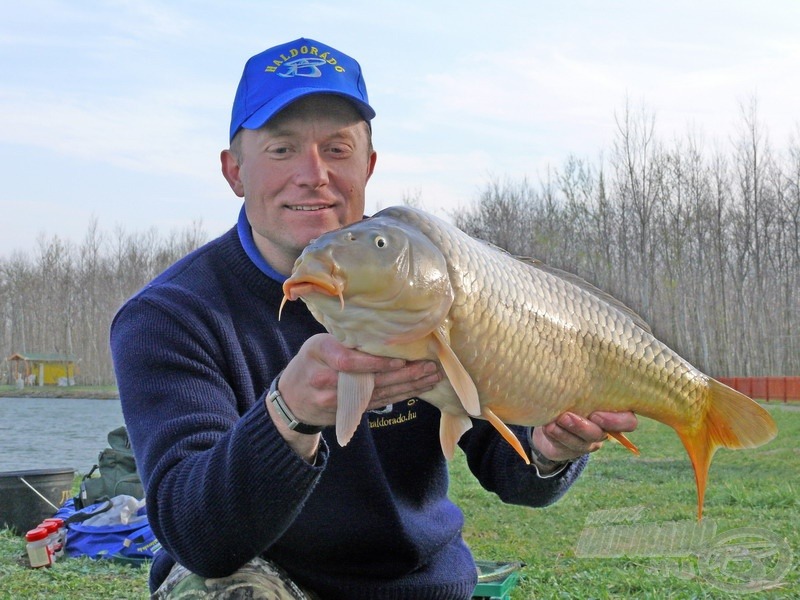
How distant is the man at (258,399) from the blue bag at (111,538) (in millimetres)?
2576

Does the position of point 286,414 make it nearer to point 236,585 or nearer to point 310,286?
point 310,286

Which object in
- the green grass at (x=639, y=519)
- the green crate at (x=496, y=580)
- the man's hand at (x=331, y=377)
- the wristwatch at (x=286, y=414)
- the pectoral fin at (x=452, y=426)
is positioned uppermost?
the man's hand at (x=331, y=377)

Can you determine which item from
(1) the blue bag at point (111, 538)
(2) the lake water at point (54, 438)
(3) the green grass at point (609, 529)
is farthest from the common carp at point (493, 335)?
(2) the lake water at point (54, 438)

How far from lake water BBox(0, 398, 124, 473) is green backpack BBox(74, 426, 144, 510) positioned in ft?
13.4

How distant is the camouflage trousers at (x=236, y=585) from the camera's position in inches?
77.9

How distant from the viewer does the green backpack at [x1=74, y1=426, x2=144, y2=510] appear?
5.71 m

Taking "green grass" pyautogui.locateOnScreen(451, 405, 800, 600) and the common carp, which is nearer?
the common carp

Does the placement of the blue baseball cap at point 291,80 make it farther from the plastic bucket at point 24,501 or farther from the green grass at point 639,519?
the plastic bucket at point 24,501

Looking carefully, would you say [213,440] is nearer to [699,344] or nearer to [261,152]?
[261,152]

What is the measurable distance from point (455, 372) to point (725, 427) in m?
0.80

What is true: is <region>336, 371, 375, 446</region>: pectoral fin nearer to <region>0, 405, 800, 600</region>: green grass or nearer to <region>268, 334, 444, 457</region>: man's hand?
<region>268, 334, 444, 457</region>: man's hand

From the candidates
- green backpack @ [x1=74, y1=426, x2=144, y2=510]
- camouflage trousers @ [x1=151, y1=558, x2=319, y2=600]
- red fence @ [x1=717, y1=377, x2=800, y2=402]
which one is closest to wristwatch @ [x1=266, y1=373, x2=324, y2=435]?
camouflage trousers @ [x1=151, y1=558, x2=319, y2=600]

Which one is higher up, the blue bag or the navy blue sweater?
the navy blue sweater

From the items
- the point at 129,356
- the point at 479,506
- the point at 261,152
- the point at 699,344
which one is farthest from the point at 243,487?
the point at 699,344
